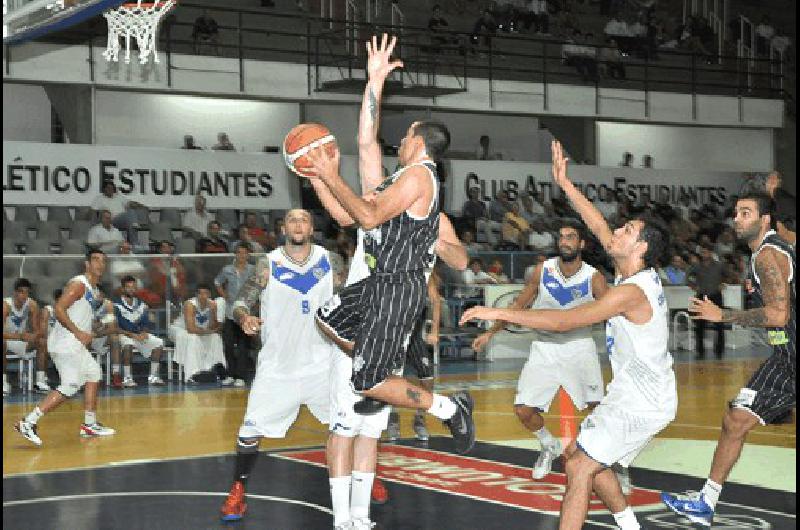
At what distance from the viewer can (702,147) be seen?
109ft

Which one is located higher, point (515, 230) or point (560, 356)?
point (515, 230)

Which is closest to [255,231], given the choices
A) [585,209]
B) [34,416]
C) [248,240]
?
[248,240]

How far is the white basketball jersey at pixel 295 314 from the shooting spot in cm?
866

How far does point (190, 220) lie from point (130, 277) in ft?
11.3

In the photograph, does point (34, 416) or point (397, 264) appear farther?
point (34, 416)

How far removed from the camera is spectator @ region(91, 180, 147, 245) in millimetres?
19812

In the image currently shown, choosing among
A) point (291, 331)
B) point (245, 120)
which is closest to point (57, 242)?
point (245, 120)

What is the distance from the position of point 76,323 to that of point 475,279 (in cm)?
878

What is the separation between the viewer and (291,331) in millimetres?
8727

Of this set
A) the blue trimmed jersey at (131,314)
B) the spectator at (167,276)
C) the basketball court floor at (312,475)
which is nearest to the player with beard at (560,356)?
the basketball court floor at (312,475)

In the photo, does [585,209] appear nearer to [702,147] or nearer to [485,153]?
[485,153]

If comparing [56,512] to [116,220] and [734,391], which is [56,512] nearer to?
[734,391]

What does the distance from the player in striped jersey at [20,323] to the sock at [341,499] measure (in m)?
10.5

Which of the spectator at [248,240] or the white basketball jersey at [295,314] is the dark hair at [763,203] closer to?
the white basketball jersey at [295,314]
